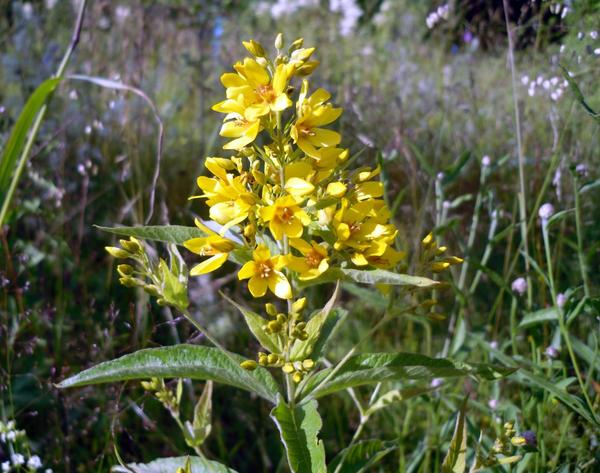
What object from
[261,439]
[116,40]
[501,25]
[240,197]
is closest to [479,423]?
[261,439]

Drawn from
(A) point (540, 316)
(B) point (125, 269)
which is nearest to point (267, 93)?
(B) point (125, 269)

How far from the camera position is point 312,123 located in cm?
101

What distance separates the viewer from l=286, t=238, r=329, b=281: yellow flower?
3.17ft

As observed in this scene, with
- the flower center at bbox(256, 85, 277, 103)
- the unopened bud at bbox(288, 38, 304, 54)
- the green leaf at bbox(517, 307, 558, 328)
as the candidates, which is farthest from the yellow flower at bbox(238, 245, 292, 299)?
the green leaf at bbox(517, 307, 558, 328)

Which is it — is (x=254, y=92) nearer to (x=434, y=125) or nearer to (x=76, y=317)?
(x=76, y=317)

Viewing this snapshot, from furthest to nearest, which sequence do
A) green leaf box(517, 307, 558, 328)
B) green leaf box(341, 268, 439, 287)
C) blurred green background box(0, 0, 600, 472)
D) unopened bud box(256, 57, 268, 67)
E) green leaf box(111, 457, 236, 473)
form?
Result: 1. blurred green background box(0, 0, 600, 472)
2. green leaf box(517, 307, 558, 328)
3. green leaf box(111, 457, 236, 473)
4. unopened bud box(256, 57, 268, 67)
5. green leaf box(341, 268, 439, 287)

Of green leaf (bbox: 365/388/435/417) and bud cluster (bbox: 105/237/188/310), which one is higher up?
bud cluster (bbox: 105/237/188/310)

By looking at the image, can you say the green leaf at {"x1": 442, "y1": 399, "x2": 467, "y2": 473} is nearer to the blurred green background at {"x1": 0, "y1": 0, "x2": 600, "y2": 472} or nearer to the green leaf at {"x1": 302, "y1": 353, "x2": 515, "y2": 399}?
the green leaf at {"x1": 302, "y1": 353, "x2": 515, "y2": 399}

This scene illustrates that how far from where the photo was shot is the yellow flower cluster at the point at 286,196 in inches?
38.2

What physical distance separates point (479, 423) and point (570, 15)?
3.15 feet

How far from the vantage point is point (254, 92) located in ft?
3.25

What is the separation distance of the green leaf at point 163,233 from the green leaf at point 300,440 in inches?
11.1

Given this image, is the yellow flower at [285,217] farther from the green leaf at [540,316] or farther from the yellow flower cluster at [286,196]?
the green leaf at [540,316]

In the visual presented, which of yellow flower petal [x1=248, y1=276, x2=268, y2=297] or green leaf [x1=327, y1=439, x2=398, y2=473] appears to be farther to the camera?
green leaf [x1=327, y1=439, x2=398, y2=473]
